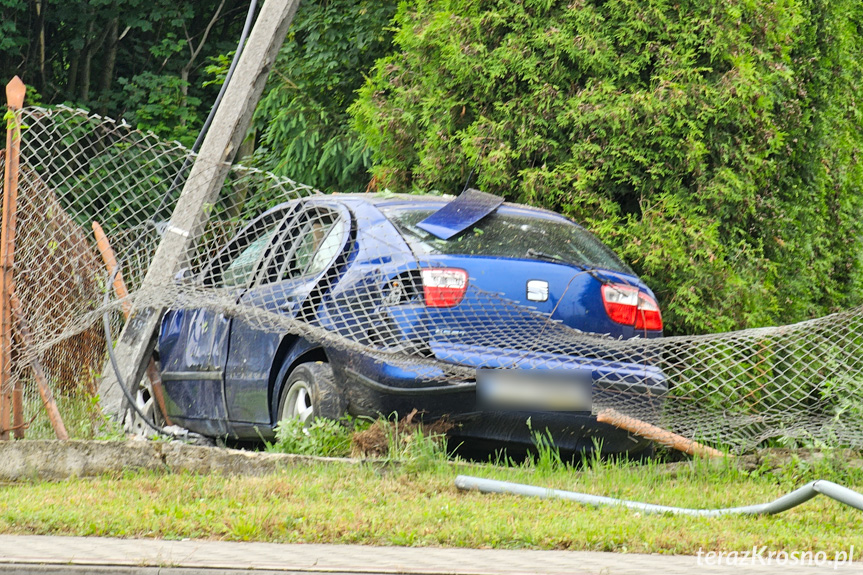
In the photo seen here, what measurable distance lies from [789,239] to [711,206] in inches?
50.9

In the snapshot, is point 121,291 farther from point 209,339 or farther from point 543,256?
point 543,256

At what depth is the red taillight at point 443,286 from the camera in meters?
5.14

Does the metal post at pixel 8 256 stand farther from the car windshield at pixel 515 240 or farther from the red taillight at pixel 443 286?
the red taillight at pixel 443 286

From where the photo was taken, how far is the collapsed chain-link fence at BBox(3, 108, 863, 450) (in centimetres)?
515

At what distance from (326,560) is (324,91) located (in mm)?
9752

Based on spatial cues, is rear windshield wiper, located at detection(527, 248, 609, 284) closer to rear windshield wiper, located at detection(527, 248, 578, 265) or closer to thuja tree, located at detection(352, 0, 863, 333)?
rear windshield wiper, located at detection(527, 248, 578, 265)

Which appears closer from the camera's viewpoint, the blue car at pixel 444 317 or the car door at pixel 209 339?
the blue car at pixel 444 317

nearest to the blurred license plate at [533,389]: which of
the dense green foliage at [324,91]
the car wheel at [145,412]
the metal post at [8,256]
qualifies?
the metal post at [8,256]

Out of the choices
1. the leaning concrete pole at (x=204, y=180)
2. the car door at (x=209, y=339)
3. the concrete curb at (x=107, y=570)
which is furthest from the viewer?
the leaning concrete pole at (x=204, y=180)

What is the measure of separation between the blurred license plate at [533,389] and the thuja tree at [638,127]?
194 cm

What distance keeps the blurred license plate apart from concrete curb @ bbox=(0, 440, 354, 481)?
1160mm

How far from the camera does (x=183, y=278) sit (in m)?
6.02

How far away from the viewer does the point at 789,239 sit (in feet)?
27.0

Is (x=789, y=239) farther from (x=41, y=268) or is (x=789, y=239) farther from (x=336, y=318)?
(x=41, y=268)
